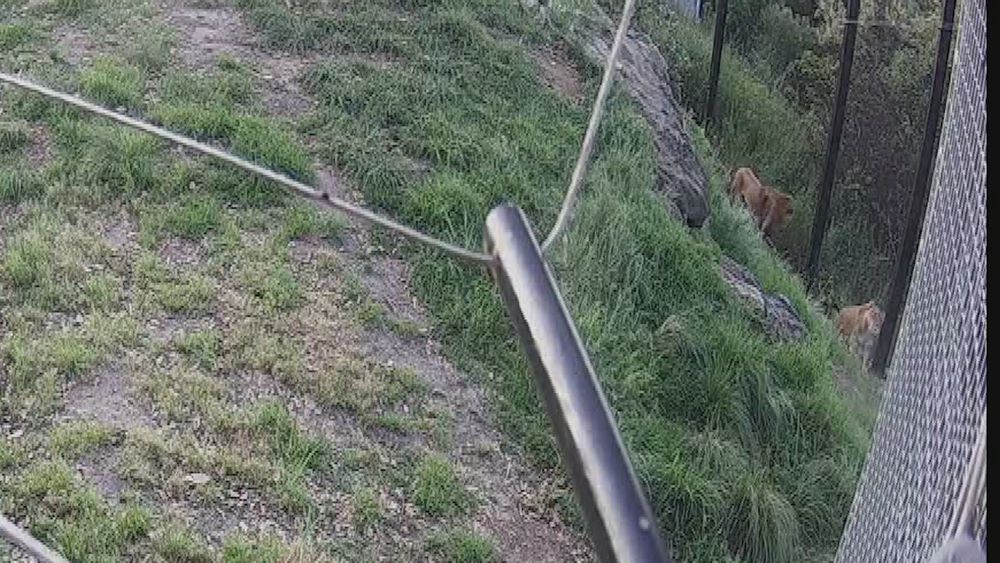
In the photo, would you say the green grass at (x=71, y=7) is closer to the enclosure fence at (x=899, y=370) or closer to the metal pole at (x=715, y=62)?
the metal pole at (x=715, y=62)

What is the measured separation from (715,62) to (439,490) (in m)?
4.53

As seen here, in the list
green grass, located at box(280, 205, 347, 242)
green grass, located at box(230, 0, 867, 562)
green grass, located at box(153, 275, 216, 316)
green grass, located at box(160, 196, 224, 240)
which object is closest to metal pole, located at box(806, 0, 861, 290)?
green grass, located at box(230, 0, 867, 562)

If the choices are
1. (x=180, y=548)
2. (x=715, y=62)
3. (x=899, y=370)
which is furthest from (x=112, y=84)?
(x=715, y=62)

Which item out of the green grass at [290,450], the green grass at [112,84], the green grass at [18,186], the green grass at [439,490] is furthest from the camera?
the green grass at [112,84]

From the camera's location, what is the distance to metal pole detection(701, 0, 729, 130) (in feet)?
21.9

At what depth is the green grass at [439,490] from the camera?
274 cm

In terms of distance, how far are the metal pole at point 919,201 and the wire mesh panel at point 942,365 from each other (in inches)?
144

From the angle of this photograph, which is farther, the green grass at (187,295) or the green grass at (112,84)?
the green grass at (112,84)

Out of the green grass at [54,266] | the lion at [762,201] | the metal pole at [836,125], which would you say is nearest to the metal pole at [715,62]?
the lion at [762,201]

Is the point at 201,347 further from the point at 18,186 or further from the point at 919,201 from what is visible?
the point at 919,201

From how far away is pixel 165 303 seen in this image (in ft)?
10.1

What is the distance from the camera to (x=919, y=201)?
5309 millimetres

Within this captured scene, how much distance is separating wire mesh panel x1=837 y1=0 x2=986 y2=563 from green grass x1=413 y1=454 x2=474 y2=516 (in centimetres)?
118

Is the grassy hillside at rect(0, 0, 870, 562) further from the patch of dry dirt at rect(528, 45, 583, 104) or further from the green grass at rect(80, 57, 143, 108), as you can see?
the patch of dry dirt at rect(528, 45, 583, 104)
